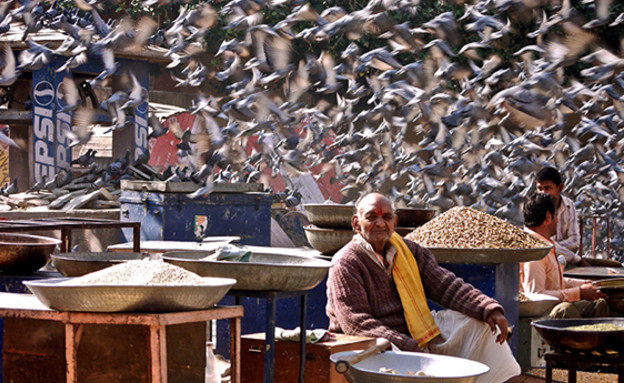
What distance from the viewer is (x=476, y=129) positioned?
1363cm

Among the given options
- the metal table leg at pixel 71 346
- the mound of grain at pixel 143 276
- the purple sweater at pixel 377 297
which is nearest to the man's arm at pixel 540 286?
the purple sweater at pixel 377 297

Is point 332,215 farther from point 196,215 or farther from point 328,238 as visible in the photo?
point 196,215

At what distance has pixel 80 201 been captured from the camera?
35.3 ft

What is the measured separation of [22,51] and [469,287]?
9097mm

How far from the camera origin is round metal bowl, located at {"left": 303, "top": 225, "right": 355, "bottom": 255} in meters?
5.48

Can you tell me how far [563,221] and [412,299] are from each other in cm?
325

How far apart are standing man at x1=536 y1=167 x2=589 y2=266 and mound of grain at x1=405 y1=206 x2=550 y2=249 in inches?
57.8

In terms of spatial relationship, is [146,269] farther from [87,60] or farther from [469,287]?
[87,60]

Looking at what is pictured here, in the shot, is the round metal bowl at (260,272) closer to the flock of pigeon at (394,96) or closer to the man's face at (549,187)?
the man's face at (549,187)

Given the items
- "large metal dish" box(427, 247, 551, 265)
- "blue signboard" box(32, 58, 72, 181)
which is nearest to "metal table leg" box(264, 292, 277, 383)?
"large metal dish" box(427, 247, 551, 265)

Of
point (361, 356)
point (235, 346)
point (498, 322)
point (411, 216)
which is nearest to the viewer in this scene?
point (235, 346)

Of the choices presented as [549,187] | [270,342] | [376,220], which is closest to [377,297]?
[376,220]

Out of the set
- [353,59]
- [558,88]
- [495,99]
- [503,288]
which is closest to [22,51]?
[353,59]

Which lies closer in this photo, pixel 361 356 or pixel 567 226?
pixel 361 356
